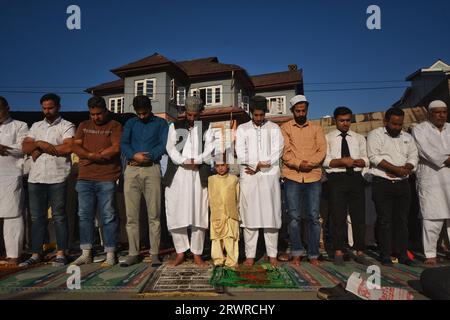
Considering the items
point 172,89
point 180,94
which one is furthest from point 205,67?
point 172,89

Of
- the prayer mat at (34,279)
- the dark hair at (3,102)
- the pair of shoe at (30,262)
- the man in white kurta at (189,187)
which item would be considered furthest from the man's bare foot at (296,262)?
the dark hair at (3,102)

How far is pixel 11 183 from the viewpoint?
4.21m

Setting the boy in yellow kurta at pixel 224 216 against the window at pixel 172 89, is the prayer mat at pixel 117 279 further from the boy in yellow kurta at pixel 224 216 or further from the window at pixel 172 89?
the window at pixel 172 89

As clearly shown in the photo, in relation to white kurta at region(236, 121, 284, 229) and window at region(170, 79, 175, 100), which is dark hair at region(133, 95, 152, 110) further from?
window at region(170, 79, 175, 100)

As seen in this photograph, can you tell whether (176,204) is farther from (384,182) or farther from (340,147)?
(384,182)

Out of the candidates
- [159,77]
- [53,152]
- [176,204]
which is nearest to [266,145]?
[176,204]

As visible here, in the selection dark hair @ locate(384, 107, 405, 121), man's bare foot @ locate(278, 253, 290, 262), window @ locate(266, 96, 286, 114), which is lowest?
man's bare foot @ locate(278, 253, 290, 262)

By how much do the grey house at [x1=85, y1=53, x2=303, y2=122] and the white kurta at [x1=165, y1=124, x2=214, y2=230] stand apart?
15.6m

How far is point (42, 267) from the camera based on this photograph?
153 inches

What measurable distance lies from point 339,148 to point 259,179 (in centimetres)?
129

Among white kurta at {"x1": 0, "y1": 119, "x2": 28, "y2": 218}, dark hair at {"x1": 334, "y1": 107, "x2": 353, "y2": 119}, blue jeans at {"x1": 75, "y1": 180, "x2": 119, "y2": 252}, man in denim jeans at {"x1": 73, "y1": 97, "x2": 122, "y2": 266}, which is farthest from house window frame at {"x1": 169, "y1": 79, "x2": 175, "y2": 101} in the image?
dark hair at {"x1": 334, "y1": 107, "x2": 353, "y2": 119}

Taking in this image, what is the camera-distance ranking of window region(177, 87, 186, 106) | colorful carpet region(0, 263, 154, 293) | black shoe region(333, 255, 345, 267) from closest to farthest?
colorful carpet region(0, 263, 154, 293)
black shoe region(333, 255, 345, 267)
window region(177, 87, 186, 106)

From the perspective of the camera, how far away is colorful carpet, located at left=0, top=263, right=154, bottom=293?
2910 mm

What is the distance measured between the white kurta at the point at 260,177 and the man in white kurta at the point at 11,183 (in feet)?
10.2
